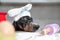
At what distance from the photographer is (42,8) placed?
1074 mm

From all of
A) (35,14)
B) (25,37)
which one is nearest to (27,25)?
(25,37)

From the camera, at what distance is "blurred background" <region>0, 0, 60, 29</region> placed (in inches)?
41.4

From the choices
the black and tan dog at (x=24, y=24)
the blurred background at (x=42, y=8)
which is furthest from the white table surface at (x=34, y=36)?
the blurred background at (x=42, y=8)

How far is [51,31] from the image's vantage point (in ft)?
2.43

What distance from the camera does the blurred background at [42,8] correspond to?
1053 mm

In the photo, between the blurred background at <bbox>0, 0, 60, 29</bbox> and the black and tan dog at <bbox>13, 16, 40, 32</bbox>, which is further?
the blurred background at <bbox>0, 0, 60, 29</bbox>

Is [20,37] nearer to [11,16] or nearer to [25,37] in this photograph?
[25,37]

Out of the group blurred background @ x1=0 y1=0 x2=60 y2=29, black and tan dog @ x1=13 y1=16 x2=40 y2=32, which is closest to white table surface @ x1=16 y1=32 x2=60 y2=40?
black and tan dog @ x1=13 y1=16 x2=40 y2=32

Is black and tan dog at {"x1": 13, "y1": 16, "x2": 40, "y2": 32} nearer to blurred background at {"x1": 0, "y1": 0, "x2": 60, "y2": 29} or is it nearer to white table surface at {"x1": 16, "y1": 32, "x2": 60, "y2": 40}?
white table surface at {"x1": 16, "y1": 32, "x2": 60, "y2": 40}

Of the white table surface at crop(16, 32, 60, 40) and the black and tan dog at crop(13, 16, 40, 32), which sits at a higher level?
the black and tan dog at crop(13, 16, 40, 32)

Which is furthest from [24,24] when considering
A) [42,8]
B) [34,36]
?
[42,8]

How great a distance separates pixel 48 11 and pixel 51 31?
0.36 metres

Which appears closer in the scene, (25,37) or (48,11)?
(25,37)

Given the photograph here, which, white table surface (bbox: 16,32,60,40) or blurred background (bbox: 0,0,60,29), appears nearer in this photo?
white table surface (bbox: 16,32,60,40)
